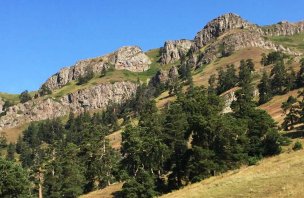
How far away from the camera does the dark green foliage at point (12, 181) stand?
3300 inches

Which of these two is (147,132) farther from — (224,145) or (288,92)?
(288,92)

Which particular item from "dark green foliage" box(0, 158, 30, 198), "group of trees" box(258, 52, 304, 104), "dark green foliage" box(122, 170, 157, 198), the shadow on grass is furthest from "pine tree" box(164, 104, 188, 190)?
"group of trees" box(258, 52, 304, 104)

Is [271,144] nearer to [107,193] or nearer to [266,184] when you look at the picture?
[266,184]

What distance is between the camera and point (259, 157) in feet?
257

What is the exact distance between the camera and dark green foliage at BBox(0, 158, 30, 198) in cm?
8381

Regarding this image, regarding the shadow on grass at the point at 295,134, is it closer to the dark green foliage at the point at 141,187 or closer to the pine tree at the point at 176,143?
the pine tree at the point at 176,143

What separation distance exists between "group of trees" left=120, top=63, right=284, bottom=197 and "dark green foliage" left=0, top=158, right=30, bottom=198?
21.6 metres

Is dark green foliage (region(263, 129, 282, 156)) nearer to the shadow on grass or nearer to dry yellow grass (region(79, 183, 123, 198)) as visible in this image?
the shadow on grass

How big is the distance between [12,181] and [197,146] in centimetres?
3798

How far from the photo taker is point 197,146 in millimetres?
76750

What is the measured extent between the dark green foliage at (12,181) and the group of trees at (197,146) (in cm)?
2157

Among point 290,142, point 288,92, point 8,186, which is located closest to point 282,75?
point 288,92

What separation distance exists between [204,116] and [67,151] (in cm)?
5070

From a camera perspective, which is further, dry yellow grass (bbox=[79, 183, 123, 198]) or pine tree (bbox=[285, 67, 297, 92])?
pine tree (bbox=[285, 67, 297, 92])
